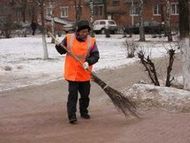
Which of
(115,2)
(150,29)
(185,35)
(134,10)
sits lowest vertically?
(150,29)

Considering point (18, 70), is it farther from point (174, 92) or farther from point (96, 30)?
point (96, 30)

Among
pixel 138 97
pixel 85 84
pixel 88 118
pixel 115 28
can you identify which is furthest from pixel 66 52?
pixel 115 28

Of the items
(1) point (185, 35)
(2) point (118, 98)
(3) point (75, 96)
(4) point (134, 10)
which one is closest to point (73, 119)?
(3) point (75, 96)

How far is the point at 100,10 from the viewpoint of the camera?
75750 mm

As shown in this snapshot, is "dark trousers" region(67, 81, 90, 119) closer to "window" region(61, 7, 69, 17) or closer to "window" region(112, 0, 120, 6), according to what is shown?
"window" region(112, 0, 120, 6)

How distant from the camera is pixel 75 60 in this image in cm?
927

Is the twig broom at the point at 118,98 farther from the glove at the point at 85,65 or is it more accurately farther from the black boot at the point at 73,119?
the black boot at the point at 73,119

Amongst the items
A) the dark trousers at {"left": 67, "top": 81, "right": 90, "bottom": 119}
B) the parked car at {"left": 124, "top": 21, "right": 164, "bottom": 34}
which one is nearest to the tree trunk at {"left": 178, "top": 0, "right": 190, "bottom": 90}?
the dark trousers at {"left": 67, "top": 81, "right": 90, "bottom": 119}

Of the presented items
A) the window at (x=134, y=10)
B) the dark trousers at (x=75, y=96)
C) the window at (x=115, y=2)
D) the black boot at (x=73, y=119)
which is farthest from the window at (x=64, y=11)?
the black boot at (x=73, y=119)

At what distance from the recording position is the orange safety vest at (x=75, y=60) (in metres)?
9.29

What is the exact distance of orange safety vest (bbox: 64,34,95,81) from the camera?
9.29 metres

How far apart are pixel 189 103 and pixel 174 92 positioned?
0.49 meters

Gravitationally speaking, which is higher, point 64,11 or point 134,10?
point 64,11

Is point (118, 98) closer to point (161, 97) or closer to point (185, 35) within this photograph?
point (161, 97)
